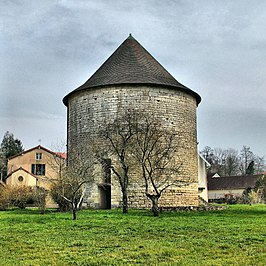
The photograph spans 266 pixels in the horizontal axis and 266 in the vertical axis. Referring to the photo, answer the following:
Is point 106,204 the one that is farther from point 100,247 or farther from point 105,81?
point 100,247

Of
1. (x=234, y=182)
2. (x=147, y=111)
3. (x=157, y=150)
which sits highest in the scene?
(x=147, y=111)

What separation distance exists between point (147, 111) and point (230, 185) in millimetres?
34838

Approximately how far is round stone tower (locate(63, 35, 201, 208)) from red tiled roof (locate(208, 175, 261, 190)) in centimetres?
2997

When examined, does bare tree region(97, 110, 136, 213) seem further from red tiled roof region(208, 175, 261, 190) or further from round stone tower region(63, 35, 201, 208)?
red tiled roof region(208, 175, 261, 190)

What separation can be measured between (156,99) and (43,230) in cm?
1618

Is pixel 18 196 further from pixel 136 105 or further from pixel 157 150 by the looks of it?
pixel 157 150

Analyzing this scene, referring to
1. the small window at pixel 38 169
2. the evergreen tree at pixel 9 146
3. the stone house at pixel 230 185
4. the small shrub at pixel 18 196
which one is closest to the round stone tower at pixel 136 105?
the small shrub at pixel 18 196

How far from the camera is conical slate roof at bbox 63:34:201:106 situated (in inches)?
1126

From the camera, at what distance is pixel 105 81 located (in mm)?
28875

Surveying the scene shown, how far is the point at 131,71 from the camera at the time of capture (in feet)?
96.1

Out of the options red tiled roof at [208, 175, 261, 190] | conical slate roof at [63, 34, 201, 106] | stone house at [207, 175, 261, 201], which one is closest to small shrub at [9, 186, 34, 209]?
conical slate roof at [63, 34, 201, 106]

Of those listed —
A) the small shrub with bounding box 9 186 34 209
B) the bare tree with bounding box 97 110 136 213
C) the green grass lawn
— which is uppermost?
the bare tree with bounding box 97 110 136 213

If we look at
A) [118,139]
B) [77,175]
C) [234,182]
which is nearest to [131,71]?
[118,139]

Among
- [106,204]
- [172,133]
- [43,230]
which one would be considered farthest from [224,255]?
[106,204]
